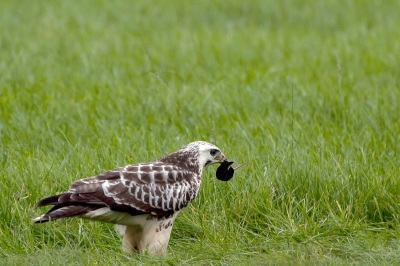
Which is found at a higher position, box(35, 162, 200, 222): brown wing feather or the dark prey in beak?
box(35, 162, 200, 222): brown wing feather

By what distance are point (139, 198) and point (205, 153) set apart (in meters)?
0.73

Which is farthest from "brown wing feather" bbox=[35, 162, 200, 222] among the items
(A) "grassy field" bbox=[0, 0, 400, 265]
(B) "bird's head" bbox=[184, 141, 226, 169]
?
(A) "grassy field" bbox=[0, 0, 400, 265]

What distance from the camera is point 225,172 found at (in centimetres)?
598

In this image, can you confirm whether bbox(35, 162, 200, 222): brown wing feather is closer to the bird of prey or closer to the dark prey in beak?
the bird of prey

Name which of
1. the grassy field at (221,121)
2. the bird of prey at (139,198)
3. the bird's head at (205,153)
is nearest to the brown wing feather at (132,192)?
the bird of prey at (139,198)

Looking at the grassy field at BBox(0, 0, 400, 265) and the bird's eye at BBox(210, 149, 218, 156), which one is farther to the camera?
the bird's eye at BBox(210, 149, 218, 156)

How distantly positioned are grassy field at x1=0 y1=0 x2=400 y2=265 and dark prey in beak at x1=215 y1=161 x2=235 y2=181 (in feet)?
0.55

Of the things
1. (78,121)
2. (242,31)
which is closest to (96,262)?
(78,121)

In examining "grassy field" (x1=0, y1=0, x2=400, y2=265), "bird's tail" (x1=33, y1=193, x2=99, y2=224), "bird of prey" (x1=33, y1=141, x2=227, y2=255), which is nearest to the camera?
"bird's tail" (x1=33, y1=193, x2=99, y2=224)

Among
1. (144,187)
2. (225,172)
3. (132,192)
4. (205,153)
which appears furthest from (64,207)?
(225,172)

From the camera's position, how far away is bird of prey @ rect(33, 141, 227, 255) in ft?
16.3

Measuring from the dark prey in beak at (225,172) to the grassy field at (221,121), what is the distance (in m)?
0.17

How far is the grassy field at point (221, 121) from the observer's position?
220 inches

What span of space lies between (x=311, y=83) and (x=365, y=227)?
406 cm
